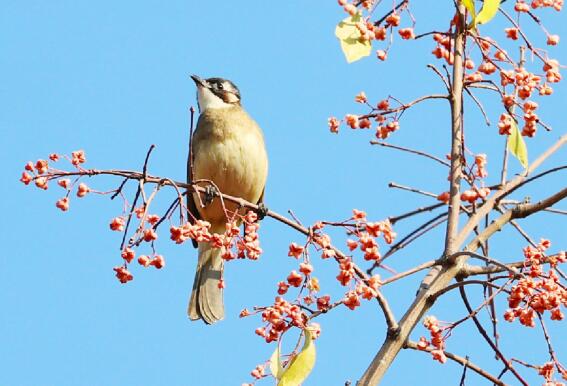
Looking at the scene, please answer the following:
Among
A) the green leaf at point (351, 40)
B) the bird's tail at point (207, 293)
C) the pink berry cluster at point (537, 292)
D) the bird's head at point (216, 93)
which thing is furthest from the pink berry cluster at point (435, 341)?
the bird's head at point (216, 93)

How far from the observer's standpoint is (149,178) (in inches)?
116

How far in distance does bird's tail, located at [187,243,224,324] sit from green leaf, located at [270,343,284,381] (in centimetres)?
267

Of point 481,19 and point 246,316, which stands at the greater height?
point 481,19

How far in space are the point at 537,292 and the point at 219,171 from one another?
3423 mm

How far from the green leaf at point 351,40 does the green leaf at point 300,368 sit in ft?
3.34

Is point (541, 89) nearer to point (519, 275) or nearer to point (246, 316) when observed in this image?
point (519, 275)

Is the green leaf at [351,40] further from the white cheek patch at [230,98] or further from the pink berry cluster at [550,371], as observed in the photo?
the white cheek patch at [230,98]

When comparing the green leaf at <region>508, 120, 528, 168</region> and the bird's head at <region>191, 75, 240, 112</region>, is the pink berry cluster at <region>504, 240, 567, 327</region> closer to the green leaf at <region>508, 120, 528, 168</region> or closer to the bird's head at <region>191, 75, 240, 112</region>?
the green leaf at <region>508, 120, 528, 168</region>

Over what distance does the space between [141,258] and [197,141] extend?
298 centimetres

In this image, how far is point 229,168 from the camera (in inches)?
230

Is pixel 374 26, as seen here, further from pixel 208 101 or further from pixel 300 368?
pixel 208 101

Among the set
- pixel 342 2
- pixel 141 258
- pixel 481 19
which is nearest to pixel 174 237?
pixel 141 258

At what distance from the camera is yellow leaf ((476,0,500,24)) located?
297cm

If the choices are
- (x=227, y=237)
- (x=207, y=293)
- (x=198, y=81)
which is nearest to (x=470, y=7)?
(x=227, y=237)
